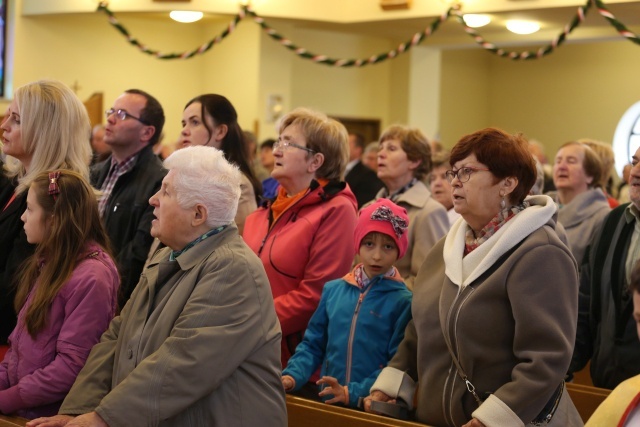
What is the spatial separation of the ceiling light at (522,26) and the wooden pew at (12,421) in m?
9.33

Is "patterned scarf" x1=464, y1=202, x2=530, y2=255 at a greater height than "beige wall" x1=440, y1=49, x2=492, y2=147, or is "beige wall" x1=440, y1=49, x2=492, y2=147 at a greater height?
"beige wall" x1=440, y1=49, x2=492, y2=147

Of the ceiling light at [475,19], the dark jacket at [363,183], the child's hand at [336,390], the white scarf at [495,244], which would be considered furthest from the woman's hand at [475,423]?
the ceiling light at [475,19]

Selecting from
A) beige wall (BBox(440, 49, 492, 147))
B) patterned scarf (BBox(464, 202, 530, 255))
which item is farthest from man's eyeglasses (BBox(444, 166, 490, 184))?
beige wall (BBox(440, 49, 492, 147))

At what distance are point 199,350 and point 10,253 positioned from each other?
1.34 meters

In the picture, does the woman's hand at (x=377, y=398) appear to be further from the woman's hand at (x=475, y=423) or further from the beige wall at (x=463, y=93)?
the beige wall at (x=463, y=93)

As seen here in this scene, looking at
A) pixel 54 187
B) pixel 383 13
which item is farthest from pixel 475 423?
pixel 383 13

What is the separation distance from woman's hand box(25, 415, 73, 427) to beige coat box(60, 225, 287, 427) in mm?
37

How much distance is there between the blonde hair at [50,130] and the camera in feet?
13.0

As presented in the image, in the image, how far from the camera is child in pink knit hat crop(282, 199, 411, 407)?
3605 mm

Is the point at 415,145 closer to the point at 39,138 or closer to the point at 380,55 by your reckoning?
the point at 39,138

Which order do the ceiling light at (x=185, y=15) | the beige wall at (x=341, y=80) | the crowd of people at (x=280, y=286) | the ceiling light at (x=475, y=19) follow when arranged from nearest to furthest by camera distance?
1. the crowd of people at (x=280, y=286)
2. the ceiling light at (x=475, y=19)
3. the ceiling light at (x=185, y=15)
4. the beige wall at (x=341, y=80)

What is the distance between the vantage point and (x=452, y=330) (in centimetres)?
309

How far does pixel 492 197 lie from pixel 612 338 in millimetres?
1245

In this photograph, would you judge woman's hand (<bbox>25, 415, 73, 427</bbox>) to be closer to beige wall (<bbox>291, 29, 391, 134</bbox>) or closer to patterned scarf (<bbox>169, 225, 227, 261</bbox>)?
patterned scarf (<bbox>169, 225, 227, 261</bbox>)
